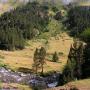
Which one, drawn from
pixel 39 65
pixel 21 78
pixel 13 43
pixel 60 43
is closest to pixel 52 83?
pixel 21 78

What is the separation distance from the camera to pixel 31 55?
15238cm

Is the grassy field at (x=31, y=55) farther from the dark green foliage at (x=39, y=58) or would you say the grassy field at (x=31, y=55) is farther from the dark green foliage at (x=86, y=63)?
the dark green foliage at (x=86, y=63)

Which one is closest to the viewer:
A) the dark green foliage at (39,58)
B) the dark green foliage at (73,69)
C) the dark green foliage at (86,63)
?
the dark green foliage at (73,69)

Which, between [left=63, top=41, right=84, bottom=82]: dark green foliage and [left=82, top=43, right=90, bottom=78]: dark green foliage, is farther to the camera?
[left=82, top=43, right=90, bottom=78]: dark green foliage

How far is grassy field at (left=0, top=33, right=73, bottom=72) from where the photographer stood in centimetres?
12838

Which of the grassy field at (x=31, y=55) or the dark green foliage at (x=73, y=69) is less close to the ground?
the dark green foliage at (x=73, y=69)

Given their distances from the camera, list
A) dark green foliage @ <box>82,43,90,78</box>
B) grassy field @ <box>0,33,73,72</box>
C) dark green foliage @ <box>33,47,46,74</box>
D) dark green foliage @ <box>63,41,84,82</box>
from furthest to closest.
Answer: grassy field @ <box>0,33,73,72</box>
dark green foliage @ <box>33,47,46,74</box>
dark green foliage @ <box>82,43,90,78</box>
dark green foliage @ <box>63,41,84,82</box>

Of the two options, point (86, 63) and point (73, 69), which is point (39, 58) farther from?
point (73, 69)

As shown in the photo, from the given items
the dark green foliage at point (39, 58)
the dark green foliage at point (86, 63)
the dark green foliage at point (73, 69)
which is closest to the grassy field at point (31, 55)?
the dark green foliage at point (39, 58)

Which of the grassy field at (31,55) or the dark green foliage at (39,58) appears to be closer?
the dark green foliage at (39,58)

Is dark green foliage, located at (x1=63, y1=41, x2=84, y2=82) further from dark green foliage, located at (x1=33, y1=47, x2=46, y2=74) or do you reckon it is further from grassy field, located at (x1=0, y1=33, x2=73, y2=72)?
grassy field, located at (x1=0, y1=33, x2=73, y2=72)

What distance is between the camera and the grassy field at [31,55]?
12838 centimetres

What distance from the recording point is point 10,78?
11031cm

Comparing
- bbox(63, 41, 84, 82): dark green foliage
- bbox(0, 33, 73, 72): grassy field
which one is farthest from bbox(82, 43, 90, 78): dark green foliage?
bbox(0, 33, 73, 72): grassy field
